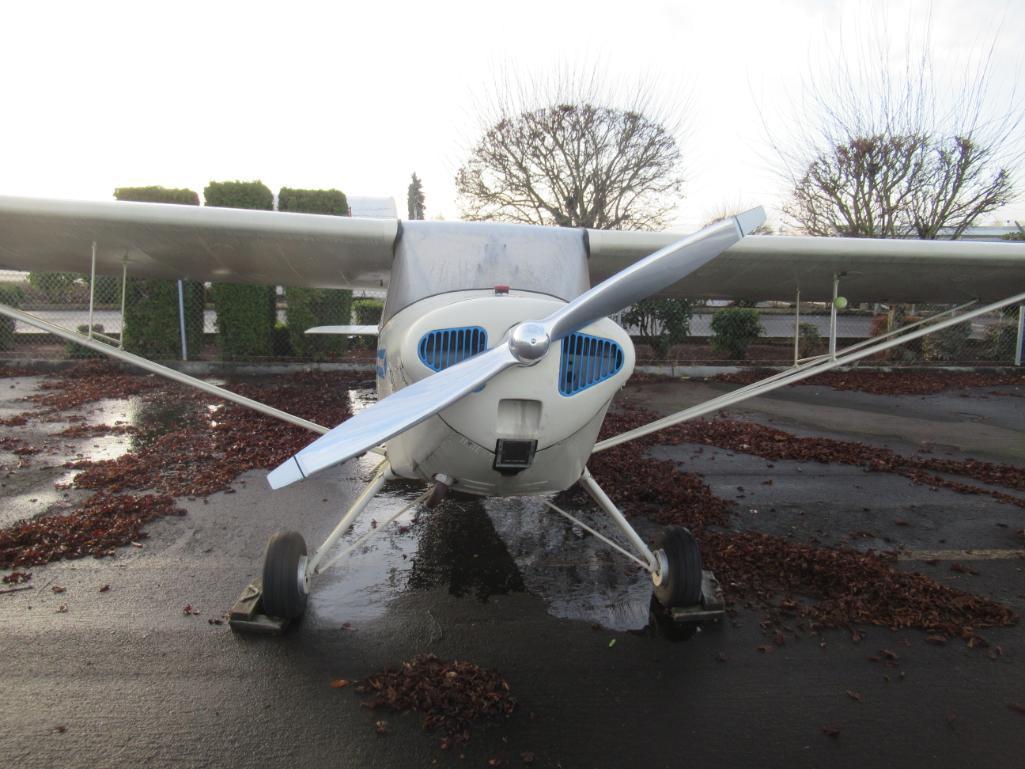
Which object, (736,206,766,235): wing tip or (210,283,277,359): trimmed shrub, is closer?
(736,206,766,235): wing tip

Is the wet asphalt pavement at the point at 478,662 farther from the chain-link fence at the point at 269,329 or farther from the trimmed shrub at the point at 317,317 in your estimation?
the trimmed shrub at the point at 317,317

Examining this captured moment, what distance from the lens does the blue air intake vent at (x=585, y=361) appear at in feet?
7.96

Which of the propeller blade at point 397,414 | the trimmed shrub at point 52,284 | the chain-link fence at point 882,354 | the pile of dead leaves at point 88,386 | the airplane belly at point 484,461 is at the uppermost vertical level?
the trimmed shrub at point 52,284

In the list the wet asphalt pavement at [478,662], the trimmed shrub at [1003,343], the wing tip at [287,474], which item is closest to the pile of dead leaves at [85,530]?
the wet asphalt pavement at [478,662]

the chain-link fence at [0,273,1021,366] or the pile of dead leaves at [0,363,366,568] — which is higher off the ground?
the chain-link fence at [0,273,1021,366]

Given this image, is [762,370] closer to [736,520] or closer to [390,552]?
[736,520]

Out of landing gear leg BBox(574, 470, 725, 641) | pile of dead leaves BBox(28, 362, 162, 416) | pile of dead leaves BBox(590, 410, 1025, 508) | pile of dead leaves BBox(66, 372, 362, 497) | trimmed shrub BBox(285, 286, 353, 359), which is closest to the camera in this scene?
landing gear leg BBox(574, 470, 725, 641)

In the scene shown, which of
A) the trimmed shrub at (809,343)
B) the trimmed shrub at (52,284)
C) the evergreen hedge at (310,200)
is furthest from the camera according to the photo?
the trimmed shrub at (809,343)

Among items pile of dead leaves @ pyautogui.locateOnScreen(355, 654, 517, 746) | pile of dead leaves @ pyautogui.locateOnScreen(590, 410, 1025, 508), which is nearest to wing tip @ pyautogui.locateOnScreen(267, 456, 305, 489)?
pile of dead leaves @ pyautogui.locateOnScreen(355, 654, 517, 746)

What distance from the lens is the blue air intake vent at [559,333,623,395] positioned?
7.96 feet

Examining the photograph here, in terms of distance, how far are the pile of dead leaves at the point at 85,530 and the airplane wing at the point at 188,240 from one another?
73.7 inches

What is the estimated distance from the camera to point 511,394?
233cm

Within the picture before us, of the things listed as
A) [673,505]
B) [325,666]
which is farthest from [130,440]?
[673,505]

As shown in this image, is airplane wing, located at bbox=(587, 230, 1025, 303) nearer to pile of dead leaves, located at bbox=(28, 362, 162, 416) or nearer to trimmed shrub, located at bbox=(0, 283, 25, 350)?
pile of dead leaves, located at bbox=(28, 362, 162, 416)
